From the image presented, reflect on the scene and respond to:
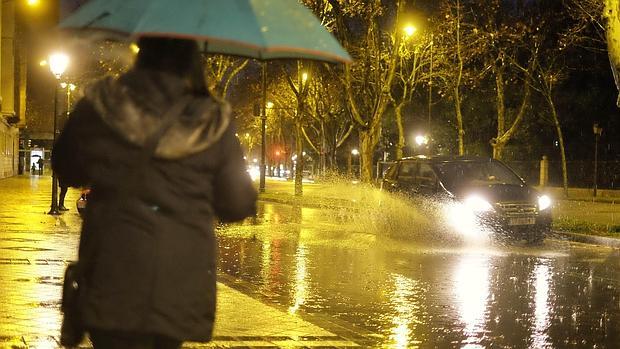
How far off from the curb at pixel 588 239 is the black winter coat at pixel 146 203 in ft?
54.0

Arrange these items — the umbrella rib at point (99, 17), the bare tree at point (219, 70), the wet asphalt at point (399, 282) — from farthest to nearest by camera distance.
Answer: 1. the bare tree at point (219, 70)
2. the wet asphalt at point (399, 282)
3. the umbrella rib at point (99, 17)

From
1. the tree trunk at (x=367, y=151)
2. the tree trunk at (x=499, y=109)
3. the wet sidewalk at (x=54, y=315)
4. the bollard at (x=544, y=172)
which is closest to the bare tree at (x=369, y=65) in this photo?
the tree trunk at (x=367, y=151)

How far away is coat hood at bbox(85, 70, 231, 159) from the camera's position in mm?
3156

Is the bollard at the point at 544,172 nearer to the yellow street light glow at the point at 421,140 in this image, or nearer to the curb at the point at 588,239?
the yellow street light glow at the point at 421,140

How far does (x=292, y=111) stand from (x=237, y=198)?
2082 inches

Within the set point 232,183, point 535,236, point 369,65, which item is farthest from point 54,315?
Result: point 369,65

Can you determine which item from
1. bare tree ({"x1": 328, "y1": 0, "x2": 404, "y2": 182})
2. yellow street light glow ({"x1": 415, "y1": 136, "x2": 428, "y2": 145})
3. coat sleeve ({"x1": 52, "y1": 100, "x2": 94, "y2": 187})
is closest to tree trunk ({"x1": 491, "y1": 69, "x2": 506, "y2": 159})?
bare tree ({"x1": 328, "y1": 0, "x2": 404, "y2": 182})

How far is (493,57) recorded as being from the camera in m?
42.0

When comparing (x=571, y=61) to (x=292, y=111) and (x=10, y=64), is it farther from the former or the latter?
(x=10, y=64)

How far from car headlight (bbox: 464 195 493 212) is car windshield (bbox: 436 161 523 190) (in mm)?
697

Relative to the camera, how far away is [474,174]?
762 inches

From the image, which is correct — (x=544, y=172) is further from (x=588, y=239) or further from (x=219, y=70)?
(x=588, y=239)

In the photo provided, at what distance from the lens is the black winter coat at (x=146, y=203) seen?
311cm

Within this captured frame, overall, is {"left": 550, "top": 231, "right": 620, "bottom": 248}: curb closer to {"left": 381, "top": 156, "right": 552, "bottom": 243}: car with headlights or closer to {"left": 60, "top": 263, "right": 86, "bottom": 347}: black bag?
{"left": 381, "top": 156, "right": 552, "bottom": 243}: car with headlights
